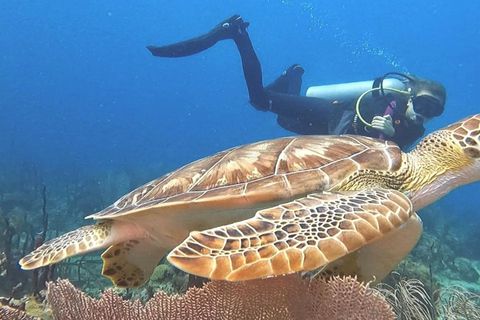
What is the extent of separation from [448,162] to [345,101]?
4129 millimetres

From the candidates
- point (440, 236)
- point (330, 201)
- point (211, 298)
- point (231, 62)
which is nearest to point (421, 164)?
point (330, 201)

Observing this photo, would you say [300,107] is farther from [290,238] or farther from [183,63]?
[183,63]

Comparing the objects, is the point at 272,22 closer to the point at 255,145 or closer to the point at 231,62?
the point at 231,62

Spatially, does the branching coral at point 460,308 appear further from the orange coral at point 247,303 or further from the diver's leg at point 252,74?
the diver's leg at point 252,74

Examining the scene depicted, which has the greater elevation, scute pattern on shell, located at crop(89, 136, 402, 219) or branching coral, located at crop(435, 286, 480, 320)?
scute pattern on shell, located at crop(89, 136, 402, 219)

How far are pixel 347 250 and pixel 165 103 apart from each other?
99078 mm

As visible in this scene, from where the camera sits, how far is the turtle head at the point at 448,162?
2.80 metres

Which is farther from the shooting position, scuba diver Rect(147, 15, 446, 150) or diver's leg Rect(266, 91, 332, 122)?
diver's leg Rect(266, 91, 332, 122)

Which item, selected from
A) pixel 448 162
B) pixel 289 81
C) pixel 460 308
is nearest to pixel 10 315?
pixel 448 162

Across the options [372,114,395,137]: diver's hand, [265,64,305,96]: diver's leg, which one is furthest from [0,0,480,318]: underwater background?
[372,114,395,137]: diver's hand

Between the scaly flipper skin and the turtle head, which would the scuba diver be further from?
the scaly flipper skin

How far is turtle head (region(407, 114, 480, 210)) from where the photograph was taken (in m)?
2.80

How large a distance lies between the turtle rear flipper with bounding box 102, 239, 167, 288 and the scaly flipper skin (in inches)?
10.3

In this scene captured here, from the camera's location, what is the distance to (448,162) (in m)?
2.88
